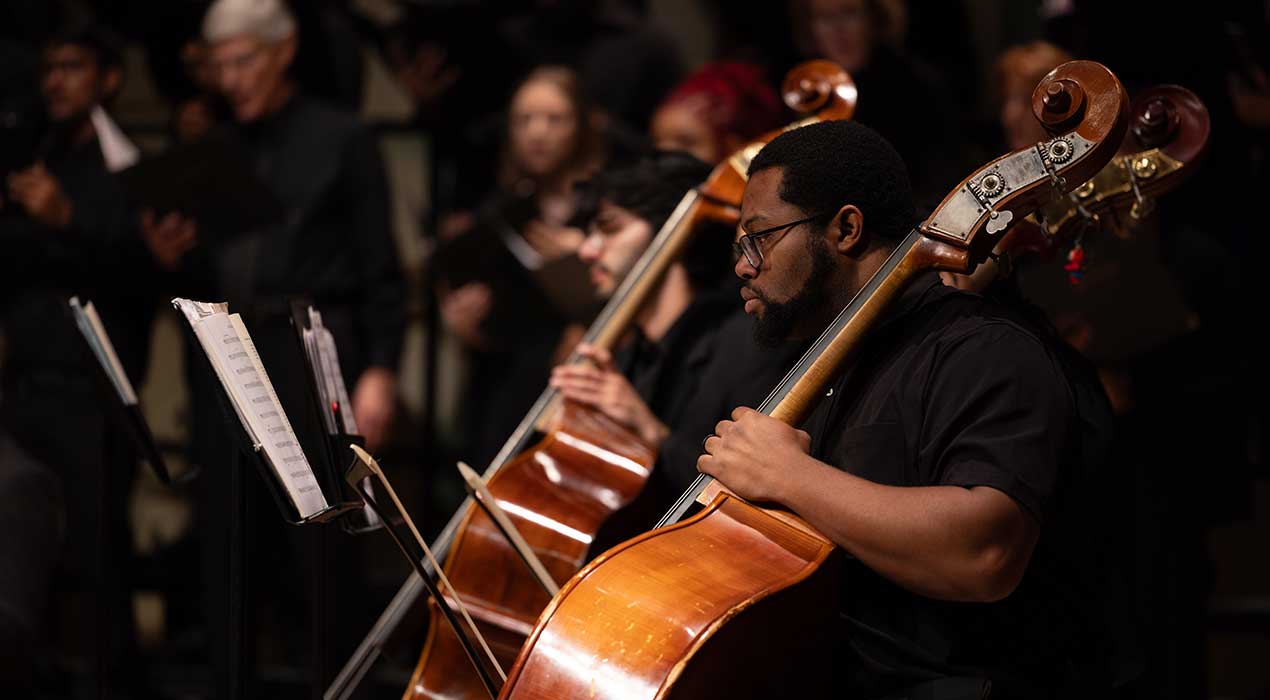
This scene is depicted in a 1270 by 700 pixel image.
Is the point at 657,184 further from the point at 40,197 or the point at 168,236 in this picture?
the point at 40,197

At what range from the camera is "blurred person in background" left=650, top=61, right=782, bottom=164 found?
3.62 meters

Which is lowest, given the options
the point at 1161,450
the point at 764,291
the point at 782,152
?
the point at 1161,450

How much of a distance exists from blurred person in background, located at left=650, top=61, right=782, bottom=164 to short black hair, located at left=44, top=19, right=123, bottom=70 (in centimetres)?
187

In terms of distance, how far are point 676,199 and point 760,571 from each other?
4.84 feet

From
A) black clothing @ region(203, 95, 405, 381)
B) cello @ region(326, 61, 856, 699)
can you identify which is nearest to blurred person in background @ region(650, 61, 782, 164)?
cello @ region(326, 61, 856, 699)

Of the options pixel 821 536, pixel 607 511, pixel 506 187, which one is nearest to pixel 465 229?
pixel 506 187

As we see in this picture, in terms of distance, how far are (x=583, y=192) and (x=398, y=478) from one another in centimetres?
210

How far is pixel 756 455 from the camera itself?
1.90 m

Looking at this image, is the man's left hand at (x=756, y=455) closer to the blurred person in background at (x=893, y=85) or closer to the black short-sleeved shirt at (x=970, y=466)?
the black short-sleeved shirt at (x=970, y=466)

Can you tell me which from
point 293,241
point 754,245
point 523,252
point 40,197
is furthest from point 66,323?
point 754,245

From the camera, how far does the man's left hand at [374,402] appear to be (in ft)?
12.7

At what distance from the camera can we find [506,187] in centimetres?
445

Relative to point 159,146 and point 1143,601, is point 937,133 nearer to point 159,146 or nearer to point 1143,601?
point 1143,601

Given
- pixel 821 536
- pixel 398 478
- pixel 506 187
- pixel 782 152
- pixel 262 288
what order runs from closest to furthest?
pixel 821 536
pixel 782 152
pixel 262 288
pixel 506 187
pixel 398 478
